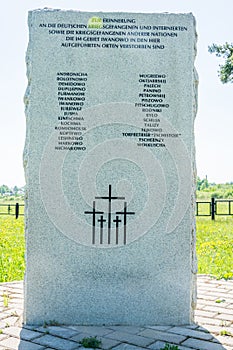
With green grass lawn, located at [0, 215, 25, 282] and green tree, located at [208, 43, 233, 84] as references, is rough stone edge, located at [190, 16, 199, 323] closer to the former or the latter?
green grass lawn, located at [0, 215, 25, 282]

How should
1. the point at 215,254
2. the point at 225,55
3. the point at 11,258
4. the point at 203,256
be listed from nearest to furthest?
1. the point at 11,258
2. the point at 203,256
3. the point at 215,254
4. the point at 225,55

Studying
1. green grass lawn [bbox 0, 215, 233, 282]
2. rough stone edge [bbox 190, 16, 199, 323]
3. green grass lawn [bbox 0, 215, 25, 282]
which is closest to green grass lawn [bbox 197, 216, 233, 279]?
green grass lawn [bbox 0, 215, 233, 282]

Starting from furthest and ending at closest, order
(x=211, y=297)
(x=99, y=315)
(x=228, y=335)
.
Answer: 1. (x=211, y=297)
2. (x=99, y=315)
3. (x=228, y=335)

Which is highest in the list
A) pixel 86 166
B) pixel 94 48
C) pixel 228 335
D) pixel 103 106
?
pixel 94 48

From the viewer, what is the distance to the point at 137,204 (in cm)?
396

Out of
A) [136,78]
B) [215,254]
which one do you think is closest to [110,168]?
[136,78]

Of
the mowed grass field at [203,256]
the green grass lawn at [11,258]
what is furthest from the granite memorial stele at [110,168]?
the green grass lawn at [11,258]

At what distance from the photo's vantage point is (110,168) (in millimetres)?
3951

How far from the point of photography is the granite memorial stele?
3875 mm

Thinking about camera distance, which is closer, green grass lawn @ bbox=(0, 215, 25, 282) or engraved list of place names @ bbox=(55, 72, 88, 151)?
engraved list of place names @ bbox=(55, 72, 88, 151)

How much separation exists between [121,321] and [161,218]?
3.18ft

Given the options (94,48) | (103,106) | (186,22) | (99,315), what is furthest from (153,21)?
(99,315)

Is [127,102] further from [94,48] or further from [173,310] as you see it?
[173,310]

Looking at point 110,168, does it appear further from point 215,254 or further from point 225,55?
point 225,55
